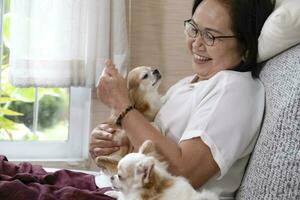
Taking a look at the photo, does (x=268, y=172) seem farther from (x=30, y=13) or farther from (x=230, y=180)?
(x=30, y=13)

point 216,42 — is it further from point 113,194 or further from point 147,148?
point 113,194

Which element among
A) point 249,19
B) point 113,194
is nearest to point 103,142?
point 113,194

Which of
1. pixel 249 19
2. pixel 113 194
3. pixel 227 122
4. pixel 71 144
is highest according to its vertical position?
pixel 249 19

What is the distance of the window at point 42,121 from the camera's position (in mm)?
2268

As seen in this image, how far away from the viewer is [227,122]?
1.23m

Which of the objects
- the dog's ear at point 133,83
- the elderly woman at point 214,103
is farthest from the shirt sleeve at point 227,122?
the dog's ear at point 133,83

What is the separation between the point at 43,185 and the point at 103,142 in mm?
371

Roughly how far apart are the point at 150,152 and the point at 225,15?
0.50m

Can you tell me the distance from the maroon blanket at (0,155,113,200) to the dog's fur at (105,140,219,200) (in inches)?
3.4

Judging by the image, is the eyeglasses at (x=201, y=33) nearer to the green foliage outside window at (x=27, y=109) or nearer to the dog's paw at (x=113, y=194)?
the dog's paw at (x=113, y=194)

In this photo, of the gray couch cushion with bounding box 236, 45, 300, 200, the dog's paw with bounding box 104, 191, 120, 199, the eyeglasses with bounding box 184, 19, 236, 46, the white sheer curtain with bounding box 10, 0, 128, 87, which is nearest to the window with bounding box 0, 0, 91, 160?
the white sheer curtain with bounding box 10, 0, 128, 87

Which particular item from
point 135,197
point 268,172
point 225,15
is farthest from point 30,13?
point 268,172

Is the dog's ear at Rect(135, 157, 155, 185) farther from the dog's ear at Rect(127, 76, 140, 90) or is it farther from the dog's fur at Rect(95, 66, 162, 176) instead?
the dog's ear at Rect(127, 76, 140, 90)

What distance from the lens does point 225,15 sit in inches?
54.9
